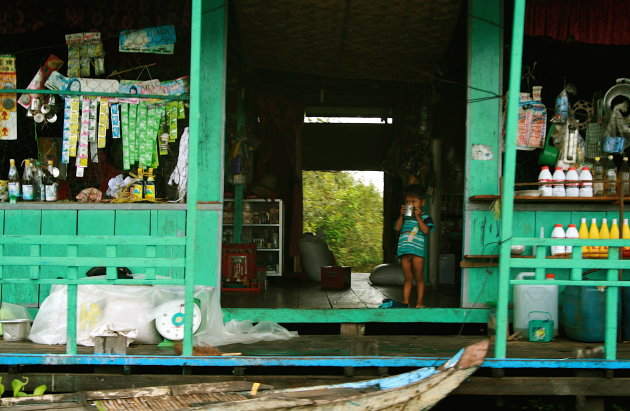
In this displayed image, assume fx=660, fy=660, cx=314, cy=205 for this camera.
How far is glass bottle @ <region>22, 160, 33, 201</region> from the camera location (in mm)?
5910

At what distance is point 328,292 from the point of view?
7.41 meters

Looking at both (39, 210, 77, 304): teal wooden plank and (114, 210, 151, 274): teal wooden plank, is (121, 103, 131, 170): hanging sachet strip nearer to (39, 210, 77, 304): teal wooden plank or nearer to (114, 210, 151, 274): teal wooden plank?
(114, 210, 151, 274): teal wooden plank

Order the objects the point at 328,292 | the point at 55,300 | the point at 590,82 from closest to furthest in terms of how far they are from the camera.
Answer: the point at 55,300 < the point at 590,82 < the point at 328,292

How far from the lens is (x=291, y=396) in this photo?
13.6 feet

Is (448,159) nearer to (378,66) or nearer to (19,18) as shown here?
(378,66)

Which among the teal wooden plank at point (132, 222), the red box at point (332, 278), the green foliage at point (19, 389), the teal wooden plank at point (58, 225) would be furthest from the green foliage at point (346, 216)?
the green foliage at point (19, 389)

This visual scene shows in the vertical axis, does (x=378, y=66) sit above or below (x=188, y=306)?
above

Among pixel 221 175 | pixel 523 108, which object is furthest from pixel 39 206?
pixel 523 108

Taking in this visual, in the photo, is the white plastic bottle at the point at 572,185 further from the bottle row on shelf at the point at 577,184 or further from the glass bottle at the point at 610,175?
the glass bottle at the point at 610,175

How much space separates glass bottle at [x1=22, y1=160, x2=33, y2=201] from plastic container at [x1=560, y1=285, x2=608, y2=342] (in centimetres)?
471

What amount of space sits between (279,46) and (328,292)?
2754 millimetres

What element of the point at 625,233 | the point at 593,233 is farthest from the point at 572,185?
the point at 625,233

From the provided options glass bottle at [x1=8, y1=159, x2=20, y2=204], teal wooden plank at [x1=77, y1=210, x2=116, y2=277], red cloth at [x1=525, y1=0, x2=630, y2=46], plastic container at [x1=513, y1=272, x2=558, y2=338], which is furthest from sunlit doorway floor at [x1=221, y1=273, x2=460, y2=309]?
red cloth at [x1=525, y1=0, x2=630, y2=46]

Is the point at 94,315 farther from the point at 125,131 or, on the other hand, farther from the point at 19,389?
the point at 125,131
